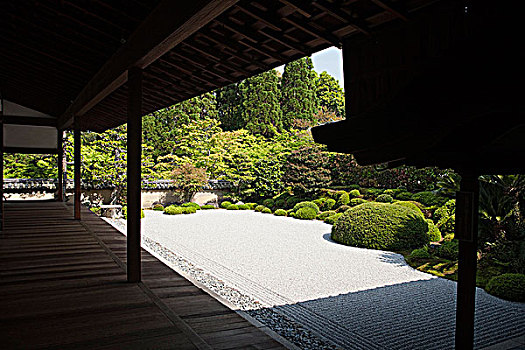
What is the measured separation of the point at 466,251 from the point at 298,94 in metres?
22.5

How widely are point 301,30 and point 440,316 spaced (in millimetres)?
3733

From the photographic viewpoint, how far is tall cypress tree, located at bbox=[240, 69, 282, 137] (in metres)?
22.4

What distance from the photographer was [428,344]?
375 centimetres

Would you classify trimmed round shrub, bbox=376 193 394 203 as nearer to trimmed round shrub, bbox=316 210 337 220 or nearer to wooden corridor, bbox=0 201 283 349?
trimmed round shrub, bbox=316 210 337 220

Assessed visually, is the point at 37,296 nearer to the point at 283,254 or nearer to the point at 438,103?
the point at 438,103

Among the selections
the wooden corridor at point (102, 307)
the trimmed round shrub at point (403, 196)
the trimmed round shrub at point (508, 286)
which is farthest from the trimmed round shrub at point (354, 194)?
the wooden corridor at point (102, 307)

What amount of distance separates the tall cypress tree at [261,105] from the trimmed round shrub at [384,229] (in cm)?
1403

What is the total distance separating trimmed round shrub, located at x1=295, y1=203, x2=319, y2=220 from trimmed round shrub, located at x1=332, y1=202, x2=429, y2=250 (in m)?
4.36

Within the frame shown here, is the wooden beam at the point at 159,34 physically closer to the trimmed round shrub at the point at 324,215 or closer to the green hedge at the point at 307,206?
the trimmed round shrub at the point at 324,215

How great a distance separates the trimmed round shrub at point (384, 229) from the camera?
8227 mm

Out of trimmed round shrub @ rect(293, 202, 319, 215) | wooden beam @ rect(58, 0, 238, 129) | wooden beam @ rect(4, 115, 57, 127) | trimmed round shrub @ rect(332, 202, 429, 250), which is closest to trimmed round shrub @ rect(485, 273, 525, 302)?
trimmed round shrub @ rect(332, 202, 429, 250)

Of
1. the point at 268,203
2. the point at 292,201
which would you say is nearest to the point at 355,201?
the point at 292,201

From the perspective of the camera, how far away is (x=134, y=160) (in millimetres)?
3457

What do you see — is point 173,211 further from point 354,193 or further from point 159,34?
point 159,34
